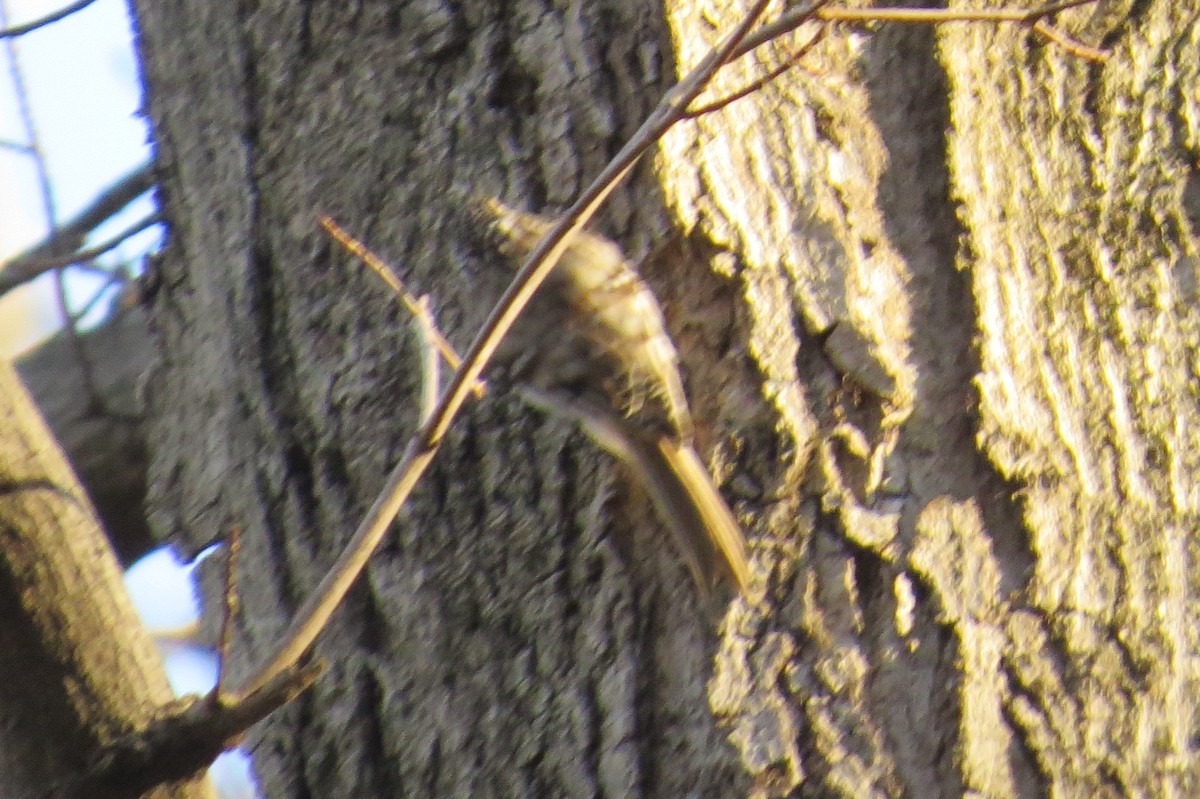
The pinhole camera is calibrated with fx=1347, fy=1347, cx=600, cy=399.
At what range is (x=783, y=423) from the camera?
53.2 inches

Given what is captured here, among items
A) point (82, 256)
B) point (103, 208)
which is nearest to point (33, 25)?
point (82, 256)

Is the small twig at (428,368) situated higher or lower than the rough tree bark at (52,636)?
higher

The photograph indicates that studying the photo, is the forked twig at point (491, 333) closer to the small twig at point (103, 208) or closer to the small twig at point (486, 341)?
the small twig at point (486, 341)

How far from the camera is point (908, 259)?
141cm

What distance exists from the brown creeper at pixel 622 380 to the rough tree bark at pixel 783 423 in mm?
30

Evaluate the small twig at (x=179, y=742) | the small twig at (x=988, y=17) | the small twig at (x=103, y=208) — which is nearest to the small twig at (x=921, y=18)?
the small twig at (x=988, y=17)

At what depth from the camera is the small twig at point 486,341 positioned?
3.24 feet

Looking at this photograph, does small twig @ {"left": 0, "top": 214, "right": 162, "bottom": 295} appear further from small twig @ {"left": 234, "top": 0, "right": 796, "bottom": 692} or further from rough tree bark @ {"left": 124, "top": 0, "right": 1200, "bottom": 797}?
small twig @ {"left": 234, "top": 0, "right": 796, "bottom": 692}

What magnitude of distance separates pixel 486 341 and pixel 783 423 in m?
0.45

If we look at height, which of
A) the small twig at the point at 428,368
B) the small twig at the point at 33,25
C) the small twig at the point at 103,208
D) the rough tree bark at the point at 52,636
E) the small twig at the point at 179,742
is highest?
the small twig at the point at 103,208

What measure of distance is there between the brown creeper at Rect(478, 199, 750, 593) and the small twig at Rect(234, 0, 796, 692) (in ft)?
1.19

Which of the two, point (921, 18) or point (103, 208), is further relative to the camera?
point (103, 208)

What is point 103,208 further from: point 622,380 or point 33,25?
point 622,380

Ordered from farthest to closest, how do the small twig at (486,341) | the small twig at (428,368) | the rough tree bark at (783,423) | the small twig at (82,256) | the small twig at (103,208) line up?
the small twig at (103,208)
the small twig at (82,256)
the rough tree bark at (783,423)
the small twig at (428,368)
the small twig at (486,341)
